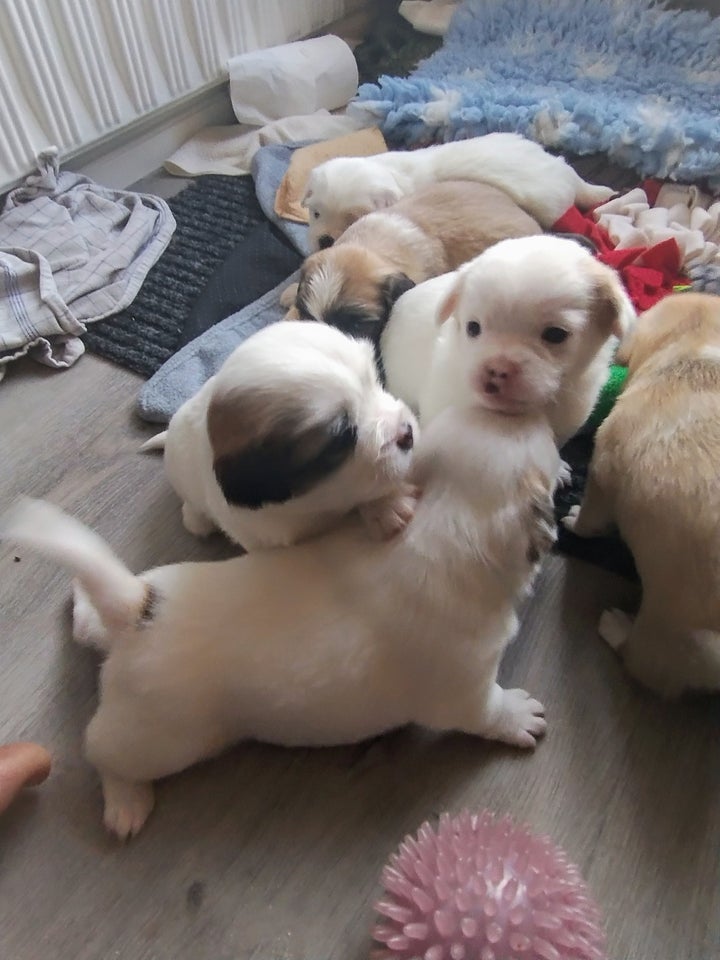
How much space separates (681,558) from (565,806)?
0.43 meters

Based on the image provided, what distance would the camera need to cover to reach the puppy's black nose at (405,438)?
1.10 metres

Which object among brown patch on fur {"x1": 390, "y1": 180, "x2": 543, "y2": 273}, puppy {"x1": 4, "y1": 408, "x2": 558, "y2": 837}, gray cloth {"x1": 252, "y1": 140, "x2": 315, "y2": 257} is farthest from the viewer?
gray cloth {"x1": 252, "y1": 140, "x2": 315, "y2": 257}

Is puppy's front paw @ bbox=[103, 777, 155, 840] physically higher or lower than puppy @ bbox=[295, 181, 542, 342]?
lower

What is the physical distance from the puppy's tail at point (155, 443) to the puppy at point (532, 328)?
2.09 ft

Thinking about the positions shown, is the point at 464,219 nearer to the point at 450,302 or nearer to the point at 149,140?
the point at 450,302

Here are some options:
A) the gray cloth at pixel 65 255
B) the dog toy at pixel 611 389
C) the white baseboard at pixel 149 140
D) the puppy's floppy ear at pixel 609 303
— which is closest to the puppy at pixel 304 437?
the puppy's floppy ear at pixel 609 303

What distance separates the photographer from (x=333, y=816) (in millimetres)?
1239

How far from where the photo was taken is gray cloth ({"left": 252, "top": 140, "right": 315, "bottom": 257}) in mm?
2270

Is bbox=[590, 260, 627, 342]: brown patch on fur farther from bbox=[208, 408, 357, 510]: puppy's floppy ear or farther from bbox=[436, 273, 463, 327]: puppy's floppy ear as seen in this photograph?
bbox=[208, 408, 357, 510]: puppy's floppy ear

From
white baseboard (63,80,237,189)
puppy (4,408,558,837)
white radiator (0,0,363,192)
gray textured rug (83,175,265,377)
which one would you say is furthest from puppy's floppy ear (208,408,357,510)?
white baseboard (63,80,237,189)

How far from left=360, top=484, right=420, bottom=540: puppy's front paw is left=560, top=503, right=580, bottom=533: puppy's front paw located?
Result: 561 millimetres

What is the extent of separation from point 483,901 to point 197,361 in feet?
4.40

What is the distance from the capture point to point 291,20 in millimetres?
2898

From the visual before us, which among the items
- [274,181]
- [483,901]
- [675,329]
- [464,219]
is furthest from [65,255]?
[483,901]
